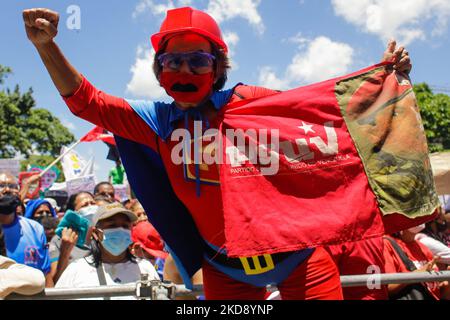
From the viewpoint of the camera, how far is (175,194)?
2.43 meters

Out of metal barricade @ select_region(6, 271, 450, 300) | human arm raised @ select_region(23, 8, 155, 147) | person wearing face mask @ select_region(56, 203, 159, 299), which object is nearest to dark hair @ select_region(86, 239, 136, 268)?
person wearing face mask @ select_region(56, 203, 159, 299)

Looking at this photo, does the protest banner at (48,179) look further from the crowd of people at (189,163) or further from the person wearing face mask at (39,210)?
the crowd of people at (189,163)

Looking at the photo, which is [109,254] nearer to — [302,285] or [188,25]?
[302,285]

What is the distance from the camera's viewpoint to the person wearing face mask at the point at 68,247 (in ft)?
12.5

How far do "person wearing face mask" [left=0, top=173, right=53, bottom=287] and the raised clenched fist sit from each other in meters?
2.52

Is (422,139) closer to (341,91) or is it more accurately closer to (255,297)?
(341,91)

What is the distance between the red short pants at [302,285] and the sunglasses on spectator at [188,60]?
3.12ft

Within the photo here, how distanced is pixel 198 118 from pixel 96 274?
5.66 feet

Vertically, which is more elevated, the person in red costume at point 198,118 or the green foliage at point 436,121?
the green foliage at point 436,121

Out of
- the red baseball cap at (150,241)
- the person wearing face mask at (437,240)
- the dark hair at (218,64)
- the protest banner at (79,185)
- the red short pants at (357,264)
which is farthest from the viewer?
the protest banner at (79,185)

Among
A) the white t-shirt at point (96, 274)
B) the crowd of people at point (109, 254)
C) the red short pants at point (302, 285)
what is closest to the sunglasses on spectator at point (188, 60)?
the red short pants at point (302, 285)

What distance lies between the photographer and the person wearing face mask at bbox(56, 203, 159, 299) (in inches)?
135

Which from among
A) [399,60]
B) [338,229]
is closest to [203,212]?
[338,229]

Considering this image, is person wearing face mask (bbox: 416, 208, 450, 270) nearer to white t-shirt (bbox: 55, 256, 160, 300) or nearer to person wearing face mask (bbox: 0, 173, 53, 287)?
white t-shirt (bbox: 55, 256, 160, 300)
